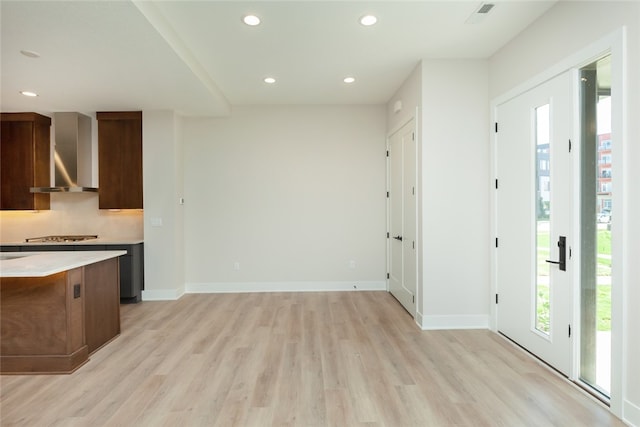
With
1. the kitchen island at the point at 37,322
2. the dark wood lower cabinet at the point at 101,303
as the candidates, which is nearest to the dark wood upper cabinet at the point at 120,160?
the dark wood lower cabinet at the point at 101,303

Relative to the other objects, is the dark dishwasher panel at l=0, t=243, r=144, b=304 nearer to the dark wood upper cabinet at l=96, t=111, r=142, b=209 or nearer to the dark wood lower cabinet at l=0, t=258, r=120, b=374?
the dark wood upper cabinet at l=96, t=111, r=142, b=209

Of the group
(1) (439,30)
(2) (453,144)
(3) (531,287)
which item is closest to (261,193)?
(2) (453,144)

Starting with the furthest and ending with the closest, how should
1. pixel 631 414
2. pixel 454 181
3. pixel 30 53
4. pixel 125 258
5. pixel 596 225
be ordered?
1. pixel 125 258
2. pixel 454 181
3. pixel 30 53
4. pixel 596 225
5. pixel 631 414

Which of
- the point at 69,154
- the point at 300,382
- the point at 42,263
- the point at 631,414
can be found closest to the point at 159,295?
the point at 42,263

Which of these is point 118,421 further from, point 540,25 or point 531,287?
point 540,25

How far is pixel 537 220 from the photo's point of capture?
3.02 m

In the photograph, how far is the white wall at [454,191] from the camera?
3.76m

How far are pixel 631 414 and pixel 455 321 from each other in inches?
69.5

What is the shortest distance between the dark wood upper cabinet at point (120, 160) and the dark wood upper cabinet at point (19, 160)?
1.04m

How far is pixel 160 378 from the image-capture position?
2.69 metres

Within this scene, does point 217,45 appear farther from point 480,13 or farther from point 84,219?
point 84,219

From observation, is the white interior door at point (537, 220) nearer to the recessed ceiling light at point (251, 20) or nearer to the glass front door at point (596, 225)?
the glass front door at point (596, 225)

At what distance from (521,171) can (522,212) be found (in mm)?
395

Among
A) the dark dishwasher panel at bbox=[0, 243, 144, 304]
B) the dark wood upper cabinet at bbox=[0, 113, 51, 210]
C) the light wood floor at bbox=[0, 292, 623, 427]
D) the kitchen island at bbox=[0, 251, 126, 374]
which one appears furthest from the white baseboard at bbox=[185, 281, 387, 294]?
the dark wood upper cabinet at bbox=[0, 113, 51, 210]
